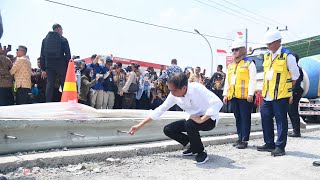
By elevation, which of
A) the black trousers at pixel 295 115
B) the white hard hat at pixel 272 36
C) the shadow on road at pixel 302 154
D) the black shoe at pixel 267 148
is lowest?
the shadow on road at pixel 302 154

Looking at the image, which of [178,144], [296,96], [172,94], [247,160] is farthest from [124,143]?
[296,96]

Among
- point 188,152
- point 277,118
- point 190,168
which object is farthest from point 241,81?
point 190,168

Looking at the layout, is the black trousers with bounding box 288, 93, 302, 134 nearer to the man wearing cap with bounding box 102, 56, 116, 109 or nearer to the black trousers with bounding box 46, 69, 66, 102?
the man wearing cap with bounding box 102, 56, 116, 109

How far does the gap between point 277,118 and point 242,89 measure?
2.49 ft

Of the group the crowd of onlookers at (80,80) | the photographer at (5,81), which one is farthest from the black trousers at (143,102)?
the photographer at (5,81)

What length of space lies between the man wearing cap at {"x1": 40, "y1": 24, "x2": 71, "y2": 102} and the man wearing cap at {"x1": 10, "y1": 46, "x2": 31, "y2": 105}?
364 mm

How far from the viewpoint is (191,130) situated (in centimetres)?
426

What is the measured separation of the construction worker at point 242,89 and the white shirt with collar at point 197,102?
1.21m

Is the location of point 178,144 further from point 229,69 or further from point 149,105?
point 149,105

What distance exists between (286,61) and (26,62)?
4790 millimetres

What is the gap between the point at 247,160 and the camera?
14.5 feet

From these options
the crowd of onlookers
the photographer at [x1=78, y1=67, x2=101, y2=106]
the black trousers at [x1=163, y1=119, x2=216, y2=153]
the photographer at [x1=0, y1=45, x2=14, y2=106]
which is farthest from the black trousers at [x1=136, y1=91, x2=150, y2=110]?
the black trousers at [x1=163, y1=119, x2=216, y2=153]

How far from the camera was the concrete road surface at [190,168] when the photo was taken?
3.45 m

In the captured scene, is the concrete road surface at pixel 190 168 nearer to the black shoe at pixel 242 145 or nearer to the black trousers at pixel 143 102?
the black shoe at pixel 242 145
